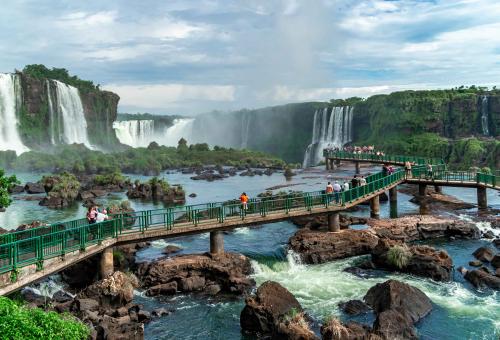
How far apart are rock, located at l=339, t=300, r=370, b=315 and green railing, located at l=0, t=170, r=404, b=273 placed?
8.38 meters

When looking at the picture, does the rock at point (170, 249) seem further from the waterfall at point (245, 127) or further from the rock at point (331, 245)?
the waterfall at point (245, 127)

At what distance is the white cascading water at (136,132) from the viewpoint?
454 ft

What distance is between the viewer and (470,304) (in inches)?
817

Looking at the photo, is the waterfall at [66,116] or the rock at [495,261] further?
the waterfall at [66,116]

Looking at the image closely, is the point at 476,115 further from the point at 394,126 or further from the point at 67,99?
the point at 67,99

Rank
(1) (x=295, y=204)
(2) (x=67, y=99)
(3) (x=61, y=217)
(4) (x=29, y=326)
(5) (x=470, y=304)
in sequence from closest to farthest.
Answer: (4) (x=29, y=326)
(5) (x=470, y=304)
(1) (x=295, y=204)
(3) (x=61, y=217)
(2) (x=67, y=99)

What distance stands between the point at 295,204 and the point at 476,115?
230ft

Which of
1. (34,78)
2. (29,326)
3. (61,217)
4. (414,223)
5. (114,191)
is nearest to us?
(29,326)

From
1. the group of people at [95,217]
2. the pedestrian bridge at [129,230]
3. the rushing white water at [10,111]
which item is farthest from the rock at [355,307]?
the rushing white water at [10,111]

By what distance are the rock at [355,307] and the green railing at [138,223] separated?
27.5ft

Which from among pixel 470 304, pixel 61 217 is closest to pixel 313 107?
pixel 61 217

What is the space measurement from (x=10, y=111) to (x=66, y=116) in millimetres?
13695

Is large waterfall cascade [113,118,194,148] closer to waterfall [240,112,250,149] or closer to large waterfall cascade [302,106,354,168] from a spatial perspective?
waterfall [240,112,250,149]

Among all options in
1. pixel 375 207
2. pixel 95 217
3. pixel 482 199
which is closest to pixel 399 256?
pixel 375 207
